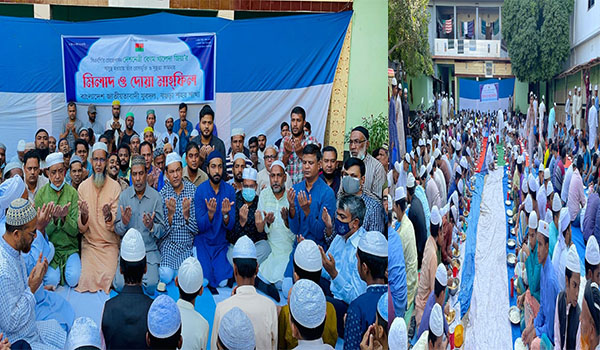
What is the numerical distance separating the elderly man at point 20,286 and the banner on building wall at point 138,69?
367 centimetres

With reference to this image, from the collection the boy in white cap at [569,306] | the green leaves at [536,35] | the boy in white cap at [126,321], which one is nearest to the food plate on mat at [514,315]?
the boy in white cap at [569,306]

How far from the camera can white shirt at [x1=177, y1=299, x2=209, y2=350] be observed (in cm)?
262

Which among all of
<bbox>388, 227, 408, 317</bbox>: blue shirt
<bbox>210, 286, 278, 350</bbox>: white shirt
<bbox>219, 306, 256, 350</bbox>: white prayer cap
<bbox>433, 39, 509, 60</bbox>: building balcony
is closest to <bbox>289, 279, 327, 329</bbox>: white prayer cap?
<bbox>219, 306, 256, 350</bbox>: white prayer cap

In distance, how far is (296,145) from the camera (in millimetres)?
4656

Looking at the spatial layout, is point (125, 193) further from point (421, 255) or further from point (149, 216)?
point (421, 255)

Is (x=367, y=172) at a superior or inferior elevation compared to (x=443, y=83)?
inferior

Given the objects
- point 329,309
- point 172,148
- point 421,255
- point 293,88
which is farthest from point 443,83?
point 329,309

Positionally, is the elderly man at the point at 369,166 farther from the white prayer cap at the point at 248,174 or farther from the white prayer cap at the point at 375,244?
the white prayer cap at the point at 375,244

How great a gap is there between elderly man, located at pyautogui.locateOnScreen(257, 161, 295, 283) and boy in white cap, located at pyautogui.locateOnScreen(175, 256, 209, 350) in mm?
1345

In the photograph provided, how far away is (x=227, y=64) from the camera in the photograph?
21.1 ft

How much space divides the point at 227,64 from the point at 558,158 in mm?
4031

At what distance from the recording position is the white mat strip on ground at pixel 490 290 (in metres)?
3.87

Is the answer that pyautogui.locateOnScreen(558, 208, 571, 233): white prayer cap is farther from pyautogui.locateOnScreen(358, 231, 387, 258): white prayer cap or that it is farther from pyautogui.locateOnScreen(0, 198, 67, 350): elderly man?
pyautogui.locateOnScreen(0, 198, 67, 350): elderly man

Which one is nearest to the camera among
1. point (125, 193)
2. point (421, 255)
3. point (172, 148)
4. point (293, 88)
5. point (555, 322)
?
point (555, 322)
